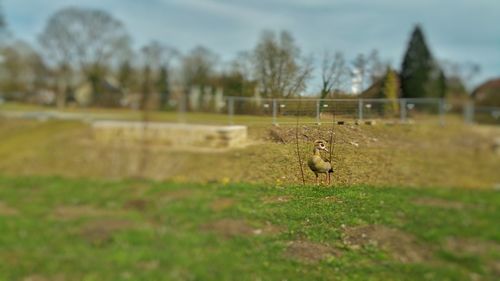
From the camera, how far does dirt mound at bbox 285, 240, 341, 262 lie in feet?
1.84

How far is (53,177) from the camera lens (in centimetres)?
427

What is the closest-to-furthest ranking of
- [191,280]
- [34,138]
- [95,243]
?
1. [191,280]
2. [95,243]
3. [34,138]

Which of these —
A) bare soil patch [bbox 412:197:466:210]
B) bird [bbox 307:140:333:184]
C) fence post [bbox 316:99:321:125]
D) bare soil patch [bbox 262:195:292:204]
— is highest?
fence post [bbox 316:99:321:125]

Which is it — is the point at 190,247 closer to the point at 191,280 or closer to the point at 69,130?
the point at 191,280

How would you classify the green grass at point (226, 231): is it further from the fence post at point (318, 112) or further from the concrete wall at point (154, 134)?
the concrete wall at point (154, 134)

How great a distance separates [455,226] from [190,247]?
1346 millimetres

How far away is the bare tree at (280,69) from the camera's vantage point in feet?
1.66

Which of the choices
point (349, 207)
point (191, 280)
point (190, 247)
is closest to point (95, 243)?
point (190, 247)

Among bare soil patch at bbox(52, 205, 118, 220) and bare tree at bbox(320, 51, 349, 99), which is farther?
bare soil patch at bbox(52, 205, 118, 220)

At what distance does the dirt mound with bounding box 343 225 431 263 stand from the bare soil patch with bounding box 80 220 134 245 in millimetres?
1803

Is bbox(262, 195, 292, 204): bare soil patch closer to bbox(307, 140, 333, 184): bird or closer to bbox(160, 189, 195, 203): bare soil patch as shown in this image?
bbox(307, 140, 333, 184): bird

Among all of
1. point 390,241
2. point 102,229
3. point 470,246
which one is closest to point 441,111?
point 470,246

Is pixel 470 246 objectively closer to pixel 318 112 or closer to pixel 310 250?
pixel 310 250

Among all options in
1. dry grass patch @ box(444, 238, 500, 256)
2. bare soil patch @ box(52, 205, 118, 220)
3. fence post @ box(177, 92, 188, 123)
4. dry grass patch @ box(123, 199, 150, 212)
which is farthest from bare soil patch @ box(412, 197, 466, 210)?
fence post @ box(177, 92, 188, 123)
